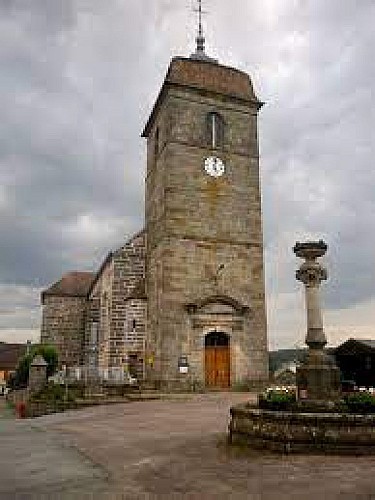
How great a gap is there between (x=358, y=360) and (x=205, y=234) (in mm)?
8789

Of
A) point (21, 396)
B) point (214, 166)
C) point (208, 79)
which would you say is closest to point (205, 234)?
point (214, 166)

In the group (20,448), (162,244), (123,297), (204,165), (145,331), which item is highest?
(204,165)

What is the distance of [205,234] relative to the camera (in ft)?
82.0

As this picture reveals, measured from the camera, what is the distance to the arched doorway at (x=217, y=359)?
23.5 meters

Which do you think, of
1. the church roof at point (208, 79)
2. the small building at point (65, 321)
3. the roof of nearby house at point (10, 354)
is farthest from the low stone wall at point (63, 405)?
the roof of nearby house at point (10, 354)

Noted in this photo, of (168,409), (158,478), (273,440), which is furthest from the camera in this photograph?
(168,409)

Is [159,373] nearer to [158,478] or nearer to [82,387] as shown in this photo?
[82,387]

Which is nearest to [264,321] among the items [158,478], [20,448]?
[20,448]

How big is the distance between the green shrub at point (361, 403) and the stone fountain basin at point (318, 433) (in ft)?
1.74

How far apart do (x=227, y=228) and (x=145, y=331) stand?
632 centimetres

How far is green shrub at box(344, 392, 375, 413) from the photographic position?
28.1ft

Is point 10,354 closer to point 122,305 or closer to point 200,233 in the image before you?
point 122,305

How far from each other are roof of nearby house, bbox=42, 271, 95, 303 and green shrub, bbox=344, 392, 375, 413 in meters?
31.0

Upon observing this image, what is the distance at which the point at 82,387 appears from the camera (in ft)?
68.6
